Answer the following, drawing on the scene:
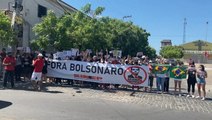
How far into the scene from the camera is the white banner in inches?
759

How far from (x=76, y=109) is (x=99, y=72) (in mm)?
7546

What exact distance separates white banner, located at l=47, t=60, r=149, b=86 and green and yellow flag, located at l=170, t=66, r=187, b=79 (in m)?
1.22

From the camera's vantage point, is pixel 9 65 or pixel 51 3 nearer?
pixel 9 65

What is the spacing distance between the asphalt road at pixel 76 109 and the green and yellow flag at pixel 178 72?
12.3 ft

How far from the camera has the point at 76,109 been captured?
40.8ft

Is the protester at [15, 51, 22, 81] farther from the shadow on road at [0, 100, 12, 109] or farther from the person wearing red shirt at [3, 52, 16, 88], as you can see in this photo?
the shadow on road at [0, 100, 12, 109]

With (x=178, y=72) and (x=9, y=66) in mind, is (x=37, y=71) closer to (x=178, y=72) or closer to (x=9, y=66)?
(x=9, y=66)

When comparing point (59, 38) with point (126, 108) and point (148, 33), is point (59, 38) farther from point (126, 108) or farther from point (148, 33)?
point (148, 33)

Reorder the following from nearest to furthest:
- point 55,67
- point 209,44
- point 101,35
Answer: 1. point 55,67
2. point 101,35
3. point 209,44

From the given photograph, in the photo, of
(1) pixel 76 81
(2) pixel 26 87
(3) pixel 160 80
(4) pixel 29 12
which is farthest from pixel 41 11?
(3) pixel 160 80

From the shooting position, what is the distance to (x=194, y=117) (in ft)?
40.2

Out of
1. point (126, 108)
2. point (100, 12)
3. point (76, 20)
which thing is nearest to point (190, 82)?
point (126, 108)

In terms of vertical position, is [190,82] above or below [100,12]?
below

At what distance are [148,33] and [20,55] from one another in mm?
41408
